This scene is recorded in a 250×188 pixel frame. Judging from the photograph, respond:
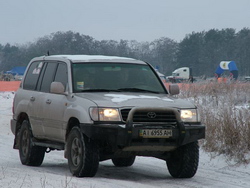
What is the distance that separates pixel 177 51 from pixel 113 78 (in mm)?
143358

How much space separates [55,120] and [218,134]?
3859mm

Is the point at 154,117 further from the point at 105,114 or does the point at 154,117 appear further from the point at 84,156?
the point at 84,156

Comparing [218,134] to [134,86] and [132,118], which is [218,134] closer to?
[134,86]

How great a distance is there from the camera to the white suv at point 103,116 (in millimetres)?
8875

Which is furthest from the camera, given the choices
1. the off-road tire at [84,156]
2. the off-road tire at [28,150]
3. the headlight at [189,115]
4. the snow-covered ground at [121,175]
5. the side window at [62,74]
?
the off-road tire at [28,150]

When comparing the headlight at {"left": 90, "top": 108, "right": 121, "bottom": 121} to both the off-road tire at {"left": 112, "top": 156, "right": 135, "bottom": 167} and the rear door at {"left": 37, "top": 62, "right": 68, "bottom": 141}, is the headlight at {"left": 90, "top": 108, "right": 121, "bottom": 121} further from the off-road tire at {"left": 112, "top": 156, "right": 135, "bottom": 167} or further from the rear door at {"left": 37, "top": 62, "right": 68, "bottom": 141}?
the off-road tire at {"left": 112, "top": 156, "right": 135, "bottom": 167}

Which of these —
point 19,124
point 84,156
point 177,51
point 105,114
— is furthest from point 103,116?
point 177,51

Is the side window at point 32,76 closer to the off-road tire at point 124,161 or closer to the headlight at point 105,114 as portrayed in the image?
the off-road tire at point 124,161

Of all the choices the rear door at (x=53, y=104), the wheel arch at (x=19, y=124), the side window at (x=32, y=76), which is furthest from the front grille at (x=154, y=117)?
the wheel arch at (x=19, y=124)

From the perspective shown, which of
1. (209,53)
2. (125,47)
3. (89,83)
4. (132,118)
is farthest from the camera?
(125,47)

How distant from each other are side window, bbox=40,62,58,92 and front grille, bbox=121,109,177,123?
212cm

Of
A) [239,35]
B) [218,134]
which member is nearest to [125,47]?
[239,35]

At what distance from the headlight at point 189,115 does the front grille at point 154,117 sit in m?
0.19

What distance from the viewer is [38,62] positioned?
1149cm
